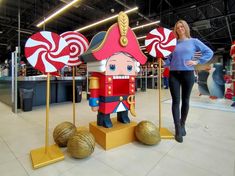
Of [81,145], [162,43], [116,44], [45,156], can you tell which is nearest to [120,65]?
[116,44]

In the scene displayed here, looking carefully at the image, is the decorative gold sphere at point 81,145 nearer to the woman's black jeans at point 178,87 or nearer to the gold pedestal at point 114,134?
the gold pedestal at point 114,134

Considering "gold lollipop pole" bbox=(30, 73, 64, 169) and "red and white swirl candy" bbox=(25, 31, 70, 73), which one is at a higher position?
"red and white swirl candy" bbox=(25, 31, 70, 73)

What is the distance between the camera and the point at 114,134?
1.71 meters

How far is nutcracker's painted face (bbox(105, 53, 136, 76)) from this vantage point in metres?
1.77

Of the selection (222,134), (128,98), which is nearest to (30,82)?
(128,98)

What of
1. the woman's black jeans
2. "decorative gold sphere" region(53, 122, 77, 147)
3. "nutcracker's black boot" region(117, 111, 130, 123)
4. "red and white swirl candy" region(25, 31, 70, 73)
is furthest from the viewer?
"nutcracker's black boot" region(117, 111, 130, 123)

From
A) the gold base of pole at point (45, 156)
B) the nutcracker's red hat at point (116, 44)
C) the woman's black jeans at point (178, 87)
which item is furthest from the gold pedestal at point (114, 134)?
the nutcracker's red hat at point (116, 44)

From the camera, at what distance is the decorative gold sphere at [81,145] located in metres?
1.40

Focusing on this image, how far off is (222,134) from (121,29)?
6.24ft

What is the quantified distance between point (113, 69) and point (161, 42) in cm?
74

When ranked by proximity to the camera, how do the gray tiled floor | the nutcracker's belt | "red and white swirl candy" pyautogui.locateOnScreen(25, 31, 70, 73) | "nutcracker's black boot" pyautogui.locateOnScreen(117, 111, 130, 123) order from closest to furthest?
the gray tiled floor
"red and white swirl candy" pyautogui.locateOnScreen(25, 31, 70, 73)
the nutcracker's belt
"nutcracker's black boot" pyautogui.locateOnScreen(117, 111, 130, 123)

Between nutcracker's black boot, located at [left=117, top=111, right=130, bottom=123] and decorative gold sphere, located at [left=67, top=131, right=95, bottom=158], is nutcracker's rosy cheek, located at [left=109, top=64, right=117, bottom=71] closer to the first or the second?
nutcracker's black boot, located at [left=117, top=111, right=130, bottom=123]

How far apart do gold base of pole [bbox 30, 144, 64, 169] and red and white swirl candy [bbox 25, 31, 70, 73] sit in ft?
2.56

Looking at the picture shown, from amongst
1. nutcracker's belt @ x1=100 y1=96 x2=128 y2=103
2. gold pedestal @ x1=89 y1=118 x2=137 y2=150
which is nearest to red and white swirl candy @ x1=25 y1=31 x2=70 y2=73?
nutcracker's belt @ x1=100 y1=96 x2=128 y2=103
